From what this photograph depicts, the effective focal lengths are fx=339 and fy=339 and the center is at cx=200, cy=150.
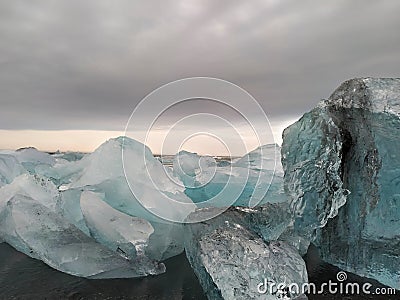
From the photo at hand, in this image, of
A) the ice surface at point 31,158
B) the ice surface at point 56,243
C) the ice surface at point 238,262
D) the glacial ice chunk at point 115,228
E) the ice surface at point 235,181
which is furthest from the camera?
the ice surface at point 31,158

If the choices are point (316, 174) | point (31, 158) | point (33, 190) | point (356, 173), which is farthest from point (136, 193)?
point (31, 158)

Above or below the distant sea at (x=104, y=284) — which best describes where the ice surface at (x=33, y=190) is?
above

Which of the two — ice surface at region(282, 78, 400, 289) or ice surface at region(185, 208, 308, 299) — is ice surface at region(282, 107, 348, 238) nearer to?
ice surface at region(282, 78, 400, 289)

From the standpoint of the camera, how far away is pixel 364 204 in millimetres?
3467

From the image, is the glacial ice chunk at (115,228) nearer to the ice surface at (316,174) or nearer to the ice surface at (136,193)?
the ice surface at (136,193)

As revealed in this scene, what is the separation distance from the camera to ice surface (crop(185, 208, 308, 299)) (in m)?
2.53

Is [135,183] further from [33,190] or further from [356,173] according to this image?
[356,173]

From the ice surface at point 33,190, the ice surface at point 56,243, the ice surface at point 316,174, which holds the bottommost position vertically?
the ice surface at point 56,243

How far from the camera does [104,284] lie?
3018mm

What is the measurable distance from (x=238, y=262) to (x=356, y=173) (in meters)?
1.71

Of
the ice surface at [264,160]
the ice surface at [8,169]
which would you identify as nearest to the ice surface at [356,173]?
the ice surface at [264,160]

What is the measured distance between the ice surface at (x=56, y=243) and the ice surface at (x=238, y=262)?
0.74 metres

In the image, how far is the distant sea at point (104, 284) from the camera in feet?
9.04

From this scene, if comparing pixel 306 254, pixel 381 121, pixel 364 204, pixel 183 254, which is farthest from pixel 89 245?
pixel 381 121
